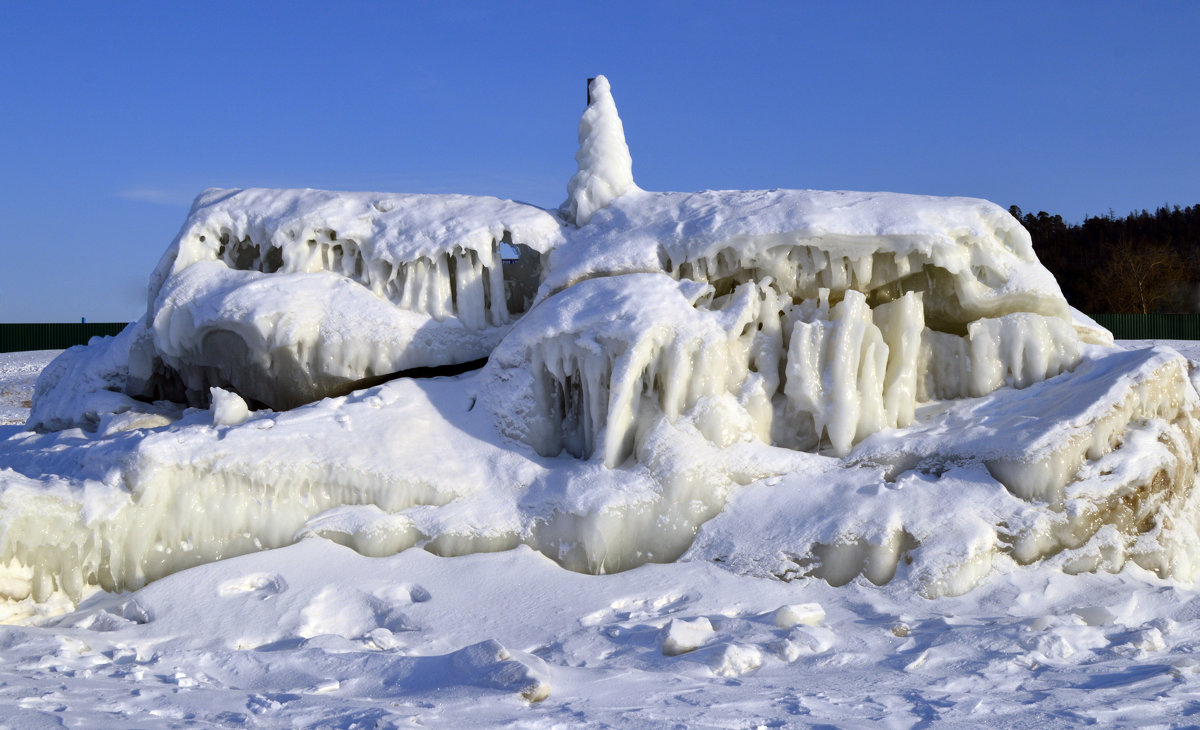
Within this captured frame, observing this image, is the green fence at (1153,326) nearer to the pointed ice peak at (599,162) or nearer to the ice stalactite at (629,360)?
the pointed ice peak at (599,162)

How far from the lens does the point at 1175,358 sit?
6.77 m

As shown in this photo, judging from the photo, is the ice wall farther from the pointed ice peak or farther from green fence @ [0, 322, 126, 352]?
green fence @ [0, 322, 126, 352]

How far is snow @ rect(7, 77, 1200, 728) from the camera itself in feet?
14.9

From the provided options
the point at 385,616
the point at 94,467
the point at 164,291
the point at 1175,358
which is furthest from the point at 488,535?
the point at 1175,358

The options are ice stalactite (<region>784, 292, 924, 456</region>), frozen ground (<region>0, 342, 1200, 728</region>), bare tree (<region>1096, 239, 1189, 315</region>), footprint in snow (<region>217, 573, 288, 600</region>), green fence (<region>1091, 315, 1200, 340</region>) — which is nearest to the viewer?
frozen ground (<region>0, 342, 1200, 728</region>)

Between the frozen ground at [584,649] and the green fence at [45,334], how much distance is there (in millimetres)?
27757

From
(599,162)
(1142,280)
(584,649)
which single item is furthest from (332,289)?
(1142,280)

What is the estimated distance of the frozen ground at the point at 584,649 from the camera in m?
3.97

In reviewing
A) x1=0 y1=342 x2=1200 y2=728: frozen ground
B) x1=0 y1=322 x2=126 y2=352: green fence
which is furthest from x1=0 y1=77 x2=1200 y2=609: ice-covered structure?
x1=0 y1=322 x2=126 y2=352: green fence

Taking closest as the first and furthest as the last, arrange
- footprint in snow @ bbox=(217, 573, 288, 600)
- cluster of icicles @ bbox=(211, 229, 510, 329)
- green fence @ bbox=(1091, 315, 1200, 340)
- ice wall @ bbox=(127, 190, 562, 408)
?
footprint in snow @ bbox=(217, 573, 288, 600), ice wall @ bbox=(127, 190, 562, 408), cluster of icicles @ bbox=(211, 229, 510, 329), green fence @ bbox=(1091, 315, 1200, 340)

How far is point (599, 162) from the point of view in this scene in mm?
8250

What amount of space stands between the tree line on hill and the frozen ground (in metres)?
29.1

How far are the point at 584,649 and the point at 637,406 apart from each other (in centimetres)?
211

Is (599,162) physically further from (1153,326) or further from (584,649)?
(1153,326)
